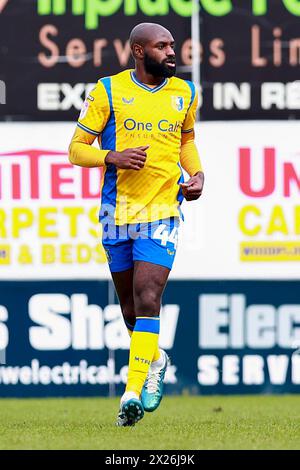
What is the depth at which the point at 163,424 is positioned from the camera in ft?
22.7

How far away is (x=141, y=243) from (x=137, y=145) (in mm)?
535

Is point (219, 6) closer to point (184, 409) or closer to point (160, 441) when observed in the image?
point (184, 409)

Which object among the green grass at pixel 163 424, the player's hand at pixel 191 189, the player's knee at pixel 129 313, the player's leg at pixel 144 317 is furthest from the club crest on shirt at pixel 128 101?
the green grass at pixel 163 424

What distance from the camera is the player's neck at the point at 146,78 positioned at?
6.63 meters

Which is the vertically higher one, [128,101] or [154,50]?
[154,50]

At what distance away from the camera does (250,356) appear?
373 inches

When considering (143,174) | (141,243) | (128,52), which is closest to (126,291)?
(141,243)

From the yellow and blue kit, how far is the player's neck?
3cm

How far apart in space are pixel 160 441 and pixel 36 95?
14.1 ft

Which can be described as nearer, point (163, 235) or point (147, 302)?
point (147, 302)

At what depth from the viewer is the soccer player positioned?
6.39 m

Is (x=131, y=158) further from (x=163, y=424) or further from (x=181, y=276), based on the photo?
(x=181, y=276)

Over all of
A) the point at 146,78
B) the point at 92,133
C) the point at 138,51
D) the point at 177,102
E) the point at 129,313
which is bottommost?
the point at 129,313

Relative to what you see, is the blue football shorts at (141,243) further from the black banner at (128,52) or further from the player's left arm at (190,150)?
the black banner at (128,52)
